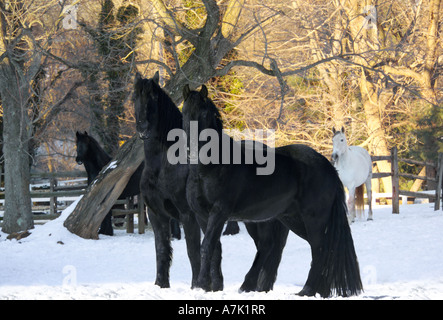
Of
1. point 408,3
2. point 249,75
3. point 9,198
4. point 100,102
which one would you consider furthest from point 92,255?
point 408,3

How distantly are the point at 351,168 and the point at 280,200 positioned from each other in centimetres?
934

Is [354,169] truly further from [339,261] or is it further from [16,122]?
[339,261]

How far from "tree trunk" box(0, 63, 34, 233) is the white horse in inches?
299

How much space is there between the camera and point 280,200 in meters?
6.04

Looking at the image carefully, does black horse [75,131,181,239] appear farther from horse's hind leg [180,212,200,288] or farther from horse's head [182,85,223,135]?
horse's head [182,85,223,135]

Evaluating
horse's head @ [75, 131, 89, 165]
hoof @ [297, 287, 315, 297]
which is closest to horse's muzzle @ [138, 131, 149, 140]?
hoof @ [297, 287, 315, 297]

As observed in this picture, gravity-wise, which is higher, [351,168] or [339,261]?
[351,168]

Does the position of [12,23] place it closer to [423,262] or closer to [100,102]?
[100,102]

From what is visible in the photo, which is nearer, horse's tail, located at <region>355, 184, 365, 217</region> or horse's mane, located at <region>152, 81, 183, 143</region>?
horse's mane, located at <region>152, 81, 183, 143</region>

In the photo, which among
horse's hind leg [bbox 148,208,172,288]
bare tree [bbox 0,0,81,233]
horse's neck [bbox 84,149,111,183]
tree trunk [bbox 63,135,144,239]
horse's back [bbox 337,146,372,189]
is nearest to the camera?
horse's hind leg [bbox 148,208,172,288]

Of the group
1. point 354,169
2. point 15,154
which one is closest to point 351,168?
point 354,169

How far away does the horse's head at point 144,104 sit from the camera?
6101mm

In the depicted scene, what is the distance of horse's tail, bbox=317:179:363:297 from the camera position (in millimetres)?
5988
